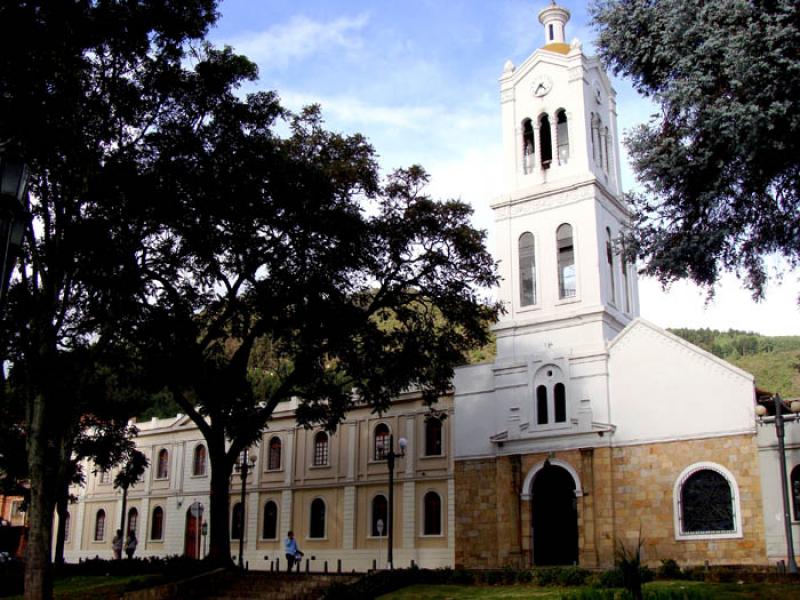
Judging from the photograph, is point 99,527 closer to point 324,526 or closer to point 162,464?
point 162,464

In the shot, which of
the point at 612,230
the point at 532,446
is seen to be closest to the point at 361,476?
the point at 532,446

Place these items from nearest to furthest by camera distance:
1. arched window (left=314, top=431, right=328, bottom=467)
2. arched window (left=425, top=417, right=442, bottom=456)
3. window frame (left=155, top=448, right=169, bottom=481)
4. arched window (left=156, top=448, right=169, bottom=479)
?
arched window (left=425, top=417, right=442, bottom=456), arched window (left=314, top=431, right=328, bottom=467), window frame (left=155, top=448, right=169, bottom=481), arched window (left=156, top=448, right=169, bottom=479)

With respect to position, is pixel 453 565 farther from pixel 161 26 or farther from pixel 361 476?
pixel 161 26

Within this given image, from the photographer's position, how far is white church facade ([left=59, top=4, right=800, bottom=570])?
2748cm

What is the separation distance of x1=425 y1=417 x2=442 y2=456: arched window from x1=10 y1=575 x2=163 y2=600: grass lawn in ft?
39.9

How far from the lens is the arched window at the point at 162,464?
46.5 metres

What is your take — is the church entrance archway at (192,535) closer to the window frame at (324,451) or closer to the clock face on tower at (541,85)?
the window frame at (324,451)

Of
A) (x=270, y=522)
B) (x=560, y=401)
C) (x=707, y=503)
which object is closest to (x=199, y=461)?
(x=270, y=522)

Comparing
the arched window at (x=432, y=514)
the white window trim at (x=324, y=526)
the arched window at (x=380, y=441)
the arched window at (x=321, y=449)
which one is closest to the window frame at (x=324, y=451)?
the arched window at (x=321, y=449)

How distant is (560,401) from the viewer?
3134 centimetres

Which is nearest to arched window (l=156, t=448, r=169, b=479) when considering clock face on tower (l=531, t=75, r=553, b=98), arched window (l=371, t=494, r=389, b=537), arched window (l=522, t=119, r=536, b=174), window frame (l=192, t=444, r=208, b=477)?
window frame (l=192, t=444, r=208, b=477)

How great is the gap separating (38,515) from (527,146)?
2388cm

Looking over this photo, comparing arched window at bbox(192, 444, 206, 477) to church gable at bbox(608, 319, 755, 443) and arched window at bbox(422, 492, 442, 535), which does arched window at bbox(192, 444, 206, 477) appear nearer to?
arched window at bbox(422, 492, 442, 535)

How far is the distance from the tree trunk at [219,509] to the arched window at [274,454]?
1535cm
